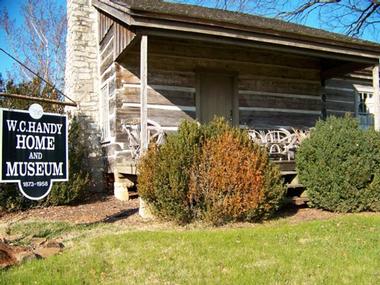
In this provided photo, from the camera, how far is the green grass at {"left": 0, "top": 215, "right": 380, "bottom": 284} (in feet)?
16.4

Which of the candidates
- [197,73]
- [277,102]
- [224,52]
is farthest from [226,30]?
[277,102]

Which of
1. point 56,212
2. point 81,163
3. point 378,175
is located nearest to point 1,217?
point 56,212

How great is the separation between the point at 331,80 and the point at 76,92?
8228mm

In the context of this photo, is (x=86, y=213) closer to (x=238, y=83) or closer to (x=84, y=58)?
(x=238, y=83)

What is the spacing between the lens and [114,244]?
6445 millimetres

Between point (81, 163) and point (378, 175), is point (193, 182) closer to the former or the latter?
point (378, 175)

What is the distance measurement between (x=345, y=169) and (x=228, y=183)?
2.59 meters

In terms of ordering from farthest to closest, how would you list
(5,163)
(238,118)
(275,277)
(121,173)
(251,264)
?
(238,118)
(121,173)
(5,163)
(251,264)
(275,277)

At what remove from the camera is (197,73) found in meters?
12.5

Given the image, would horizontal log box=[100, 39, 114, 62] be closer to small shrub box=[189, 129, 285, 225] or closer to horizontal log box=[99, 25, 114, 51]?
horizontal log box=[99, 25, 114, 51]

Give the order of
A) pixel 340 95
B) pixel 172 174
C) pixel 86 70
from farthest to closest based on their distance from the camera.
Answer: pixel 340 95 < pixel 86 70 < pixel 172 174

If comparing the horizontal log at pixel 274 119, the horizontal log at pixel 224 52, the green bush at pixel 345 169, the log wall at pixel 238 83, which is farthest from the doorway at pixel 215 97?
the green bush at pixel 345 169

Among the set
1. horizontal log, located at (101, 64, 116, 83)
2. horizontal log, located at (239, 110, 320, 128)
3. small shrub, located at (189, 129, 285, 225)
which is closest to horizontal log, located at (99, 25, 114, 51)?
horizontal log, located at (101, 64, 116, 83)

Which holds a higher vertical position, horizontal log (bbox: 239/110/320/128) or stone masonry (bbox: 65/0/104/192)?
stone masonry (bbox: 65/0/104/192)
